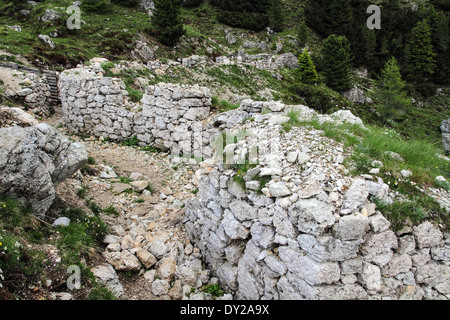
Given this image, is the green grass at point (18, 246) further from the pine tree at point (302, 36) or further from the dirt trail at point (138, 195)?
the pine tree at point (302, 36)

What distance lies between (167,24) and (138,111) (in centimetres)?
2114

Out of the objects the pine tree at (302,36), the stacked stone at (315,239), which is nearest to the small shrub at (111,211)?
the stacked stone at (315,239)

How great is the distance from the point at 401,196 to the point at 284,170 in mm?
2017

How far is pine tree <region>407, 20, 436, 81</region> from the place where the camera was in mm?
47500

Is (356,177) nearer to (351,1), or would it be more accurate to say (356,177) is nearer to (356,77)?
(356,77)

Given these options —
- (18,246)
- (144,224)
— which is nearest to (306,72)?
(144,224)

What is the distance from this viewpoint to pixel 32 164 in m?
5.36

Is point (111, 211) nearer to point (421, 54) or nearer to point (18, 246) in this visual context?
point (18, 246)

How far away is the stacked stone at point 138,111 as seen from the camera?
10922mm

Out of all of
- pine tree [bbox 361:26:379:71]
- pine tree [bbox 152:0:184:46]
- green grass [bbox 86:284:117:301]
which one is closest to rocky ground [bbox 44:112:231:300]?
green grass [bbox 86:284:117:301]

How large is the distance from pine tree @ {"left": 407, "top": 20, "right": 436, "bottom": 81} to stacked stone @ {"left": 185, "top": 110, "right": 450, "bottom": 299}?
54.7m

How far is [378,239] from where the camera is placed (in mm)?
4152

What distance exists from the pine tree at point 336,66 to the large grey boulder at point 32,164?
1542 inches

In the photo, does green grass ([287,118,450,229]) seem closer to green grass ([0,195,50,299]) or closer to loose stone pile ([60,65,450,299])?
loose stone pile ([60,65,450,299])
